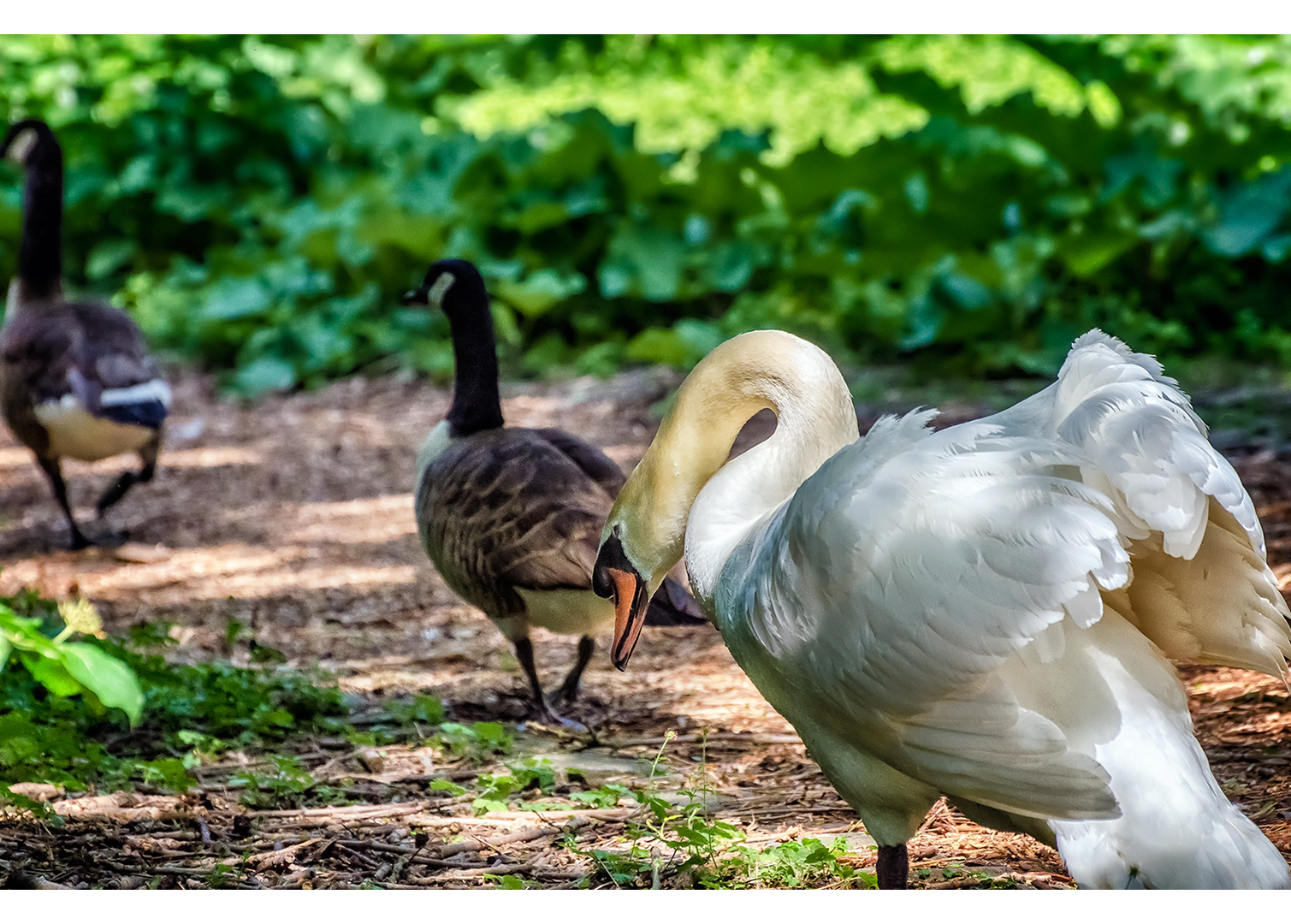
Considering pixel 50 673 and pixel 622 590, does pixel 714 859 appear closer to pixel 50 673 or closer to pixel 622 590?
pixel 622 590

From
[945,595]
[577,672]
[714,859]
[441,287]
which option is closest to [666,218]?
[441,287]

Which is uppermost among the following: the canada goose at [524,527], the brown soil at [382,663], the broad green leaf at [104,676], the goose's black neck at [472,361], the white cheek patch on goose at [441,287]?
the white cheek patch on goose at [441,287]

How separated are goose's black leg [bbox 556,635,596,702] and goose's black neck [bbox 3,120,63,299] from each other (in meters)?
2.94

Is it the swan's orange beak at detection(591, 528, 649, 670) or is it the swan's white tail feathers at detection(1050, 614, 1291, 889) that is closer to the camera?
the swan's white tail feathers at detection(1050, 614, 1291, 889)

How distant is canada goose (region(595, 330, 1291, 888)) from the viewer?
210 centimetres

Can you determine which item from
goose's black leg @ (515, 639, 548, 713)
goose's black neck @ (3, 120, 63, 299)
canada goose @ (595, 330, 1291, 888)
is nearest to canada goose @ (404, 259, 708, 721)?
goose's black leg @ (515, 639, 548, 713)

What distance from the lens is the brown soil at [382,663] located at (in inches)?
113

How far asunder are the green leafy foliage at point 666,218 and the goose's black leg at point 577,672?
10.2ft

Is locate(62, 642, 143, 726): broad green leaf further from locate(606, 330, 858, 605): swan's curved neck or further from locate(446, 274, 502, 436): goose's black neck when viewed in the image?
locate(446, 274, 502, 436): goose's black neck

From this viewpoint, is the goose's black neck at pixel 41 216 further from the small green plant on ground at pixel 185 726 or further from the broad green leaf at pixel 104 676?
the broad green leaf at pixel 104 676

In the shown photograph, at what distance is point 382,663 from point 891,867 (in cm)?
212

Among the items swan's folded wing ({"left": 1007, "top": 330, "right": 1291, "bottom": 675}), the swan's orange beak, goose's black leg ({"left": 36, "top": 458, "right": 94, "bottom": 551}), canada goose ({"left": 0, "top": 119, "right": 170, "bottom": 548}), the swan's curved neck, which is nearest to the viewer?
swan's folded wing ({"left": 1007, "top": 330, "right": 1291, "bottom": 675})

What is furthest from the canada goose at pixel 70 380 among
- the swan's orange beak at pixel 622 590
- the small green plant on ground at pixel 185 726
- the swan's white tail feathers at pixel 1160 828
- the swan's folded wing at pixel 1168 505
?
the swan's white tail feathers at pixel 1160 828

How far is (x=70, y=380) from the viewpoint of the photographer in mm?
5039
